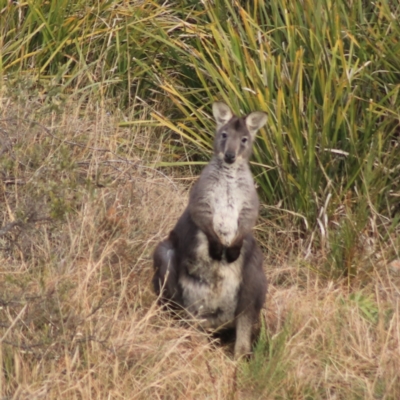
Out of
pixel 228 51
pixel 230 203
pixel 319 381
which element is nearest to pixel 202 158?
pixel 228 51

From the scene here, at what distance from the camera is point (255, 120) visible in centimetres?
659

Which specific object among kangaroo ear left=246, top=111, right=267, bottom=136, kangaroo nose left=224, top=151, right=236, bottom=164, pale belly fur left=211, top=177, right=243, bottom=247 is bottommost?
pale belly fur left=211, top=177, right=243, bottom=247

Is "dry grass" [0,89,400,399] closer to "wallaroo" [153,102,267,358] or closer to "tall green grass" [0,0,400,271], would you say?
"wallaroo" [153,102,267,358]

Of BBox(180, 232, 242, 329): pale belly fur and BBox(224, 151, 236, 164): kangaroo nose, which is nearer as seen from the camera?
BBox(180, 232, 242, 329): pale belly fur

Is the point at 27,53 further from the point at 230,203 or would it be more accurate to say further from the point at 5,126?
the point at 230,203

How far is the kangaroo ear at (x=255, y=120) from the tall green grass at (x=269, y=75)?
75 centimetres

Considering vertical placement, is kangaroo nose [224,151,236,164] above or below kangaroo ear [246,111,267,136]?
above

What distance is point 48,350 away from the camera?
5043 millimetres

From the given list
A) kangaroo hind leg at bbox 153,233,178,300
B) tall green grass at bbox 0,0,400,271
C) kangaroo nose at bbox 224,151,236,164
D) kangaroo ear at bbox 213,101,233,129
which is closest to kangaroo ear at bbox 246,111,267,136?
kangaroo ear at bbox 213,101,233,129

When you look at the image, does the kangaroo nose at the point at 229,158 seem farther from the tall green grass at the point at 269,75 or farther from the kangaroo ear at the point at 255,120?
the tall green grass at the point at 269,75

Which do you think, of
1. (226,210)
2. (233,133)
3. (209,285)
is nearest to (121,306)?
(209,285)

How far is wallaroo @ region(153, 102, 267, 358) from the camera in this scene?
609cm

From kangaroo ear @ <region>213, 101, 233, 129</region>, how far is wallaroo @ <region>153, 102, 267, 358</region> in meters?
0.44

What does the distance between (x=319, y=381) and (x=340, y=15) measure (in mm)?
3348
